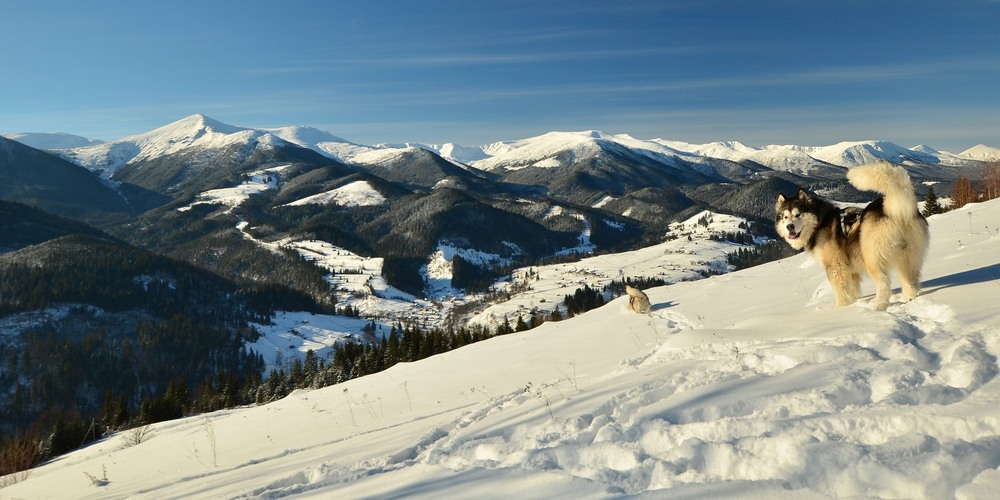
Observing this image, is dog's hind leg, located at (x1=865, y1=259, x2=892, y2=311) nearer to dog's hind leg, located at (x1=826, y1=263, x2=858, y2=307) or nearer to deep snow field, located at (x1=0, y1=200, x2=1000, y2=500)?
deep snow field, located at (x1=0, y1=200, x2=1000, y2=500)

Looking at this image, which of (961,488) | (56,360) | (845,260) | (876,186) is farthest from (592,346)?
(56,360)

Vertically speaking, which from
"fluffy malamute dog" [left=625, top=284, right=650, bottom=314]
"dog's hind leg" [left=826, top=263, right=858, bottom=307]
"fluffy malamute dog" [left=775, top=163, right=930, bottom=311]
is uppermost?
"fluffy malamute dog" [left=775, top=163, right=930, bottom=311]

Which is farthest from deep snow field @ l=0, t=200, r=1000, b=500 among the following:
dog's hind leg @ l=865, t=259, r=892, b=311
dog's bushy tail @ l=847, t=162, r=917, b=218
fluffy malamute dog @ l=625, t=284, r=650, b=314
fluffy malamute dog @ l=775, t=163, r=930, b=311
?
fluffy malamute dog @ l=625, t=284, r=650, b=314


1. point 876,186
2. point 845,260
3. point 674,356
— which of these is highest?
point 876,186

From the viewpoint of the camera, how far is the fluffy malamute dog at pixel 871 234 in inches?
311

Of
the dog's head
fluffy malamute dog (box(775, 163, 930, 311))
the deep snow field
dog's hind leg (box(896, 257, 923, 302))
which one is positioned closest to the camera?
the deep snow field

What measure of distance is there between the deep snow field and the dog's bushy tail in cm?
147

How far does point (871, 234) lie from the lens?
826cm

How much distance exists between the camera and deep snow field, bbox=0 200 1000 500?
12.0 feet

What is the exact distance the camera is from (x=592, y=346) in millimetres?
12672

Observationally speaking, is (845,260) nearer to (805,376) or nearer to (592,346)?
(805,376)

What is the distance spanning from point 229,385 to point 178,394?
601 cm

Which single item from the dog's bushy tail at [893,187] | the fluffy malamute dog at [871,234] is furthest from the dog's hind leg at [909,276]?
the dog's bushy tail at [893,187]

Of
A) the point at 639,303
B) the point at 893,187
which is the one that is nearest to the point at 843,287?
the point at 893,187
